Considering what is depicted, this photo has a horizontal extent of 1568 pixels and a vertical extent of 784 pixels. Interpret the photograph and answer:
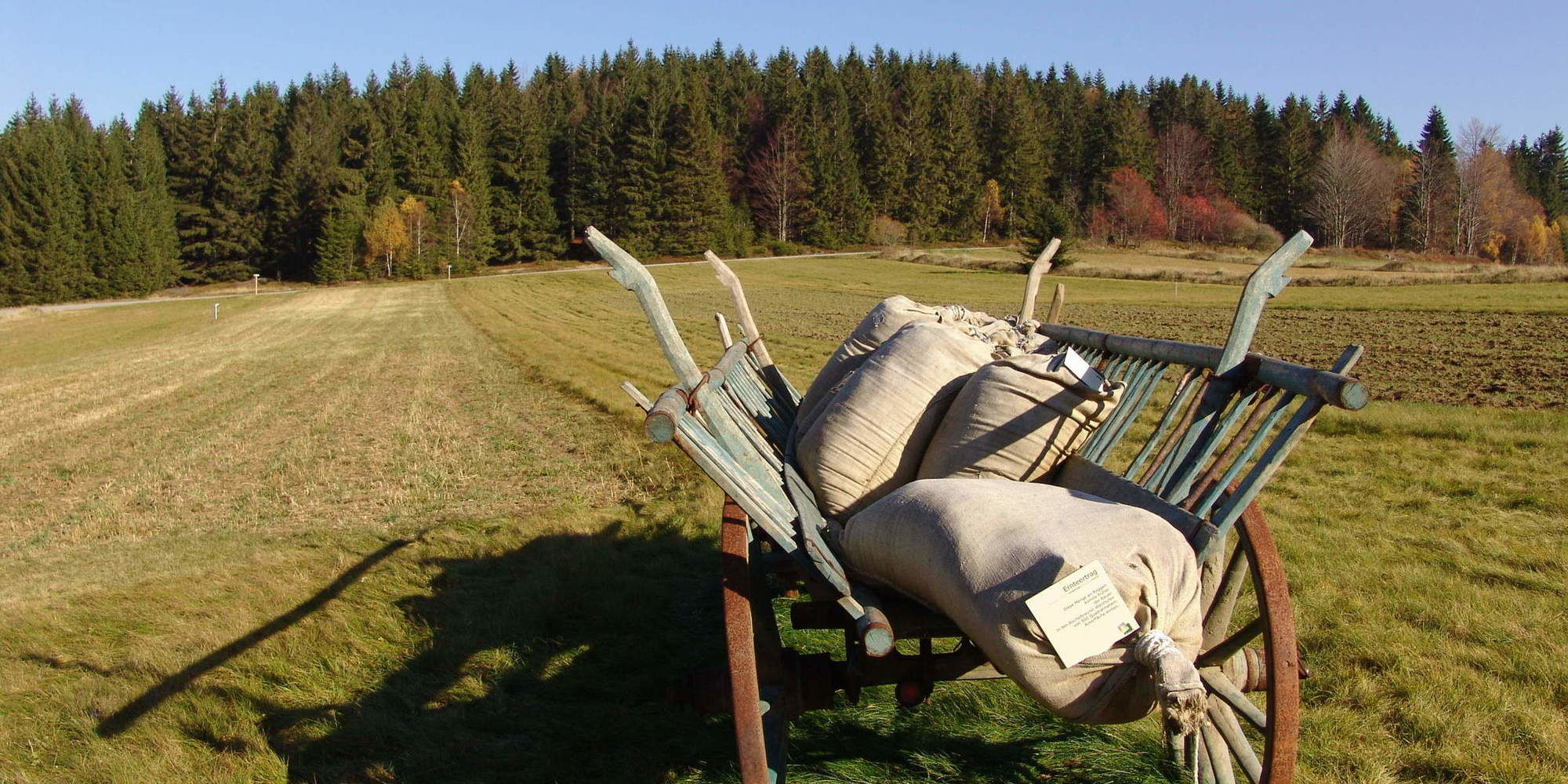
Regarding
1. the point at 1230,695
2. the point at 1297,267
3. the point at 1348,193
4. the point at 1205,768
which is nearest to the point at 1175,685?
the point at 1230,695

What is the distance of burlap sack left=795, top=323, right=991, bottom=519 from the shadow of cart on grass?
2.74ft

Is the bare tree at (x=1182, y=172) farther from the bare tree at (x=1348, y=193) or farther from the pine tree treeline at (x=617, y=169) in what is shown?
the bare tree at (x=1348, y=193)

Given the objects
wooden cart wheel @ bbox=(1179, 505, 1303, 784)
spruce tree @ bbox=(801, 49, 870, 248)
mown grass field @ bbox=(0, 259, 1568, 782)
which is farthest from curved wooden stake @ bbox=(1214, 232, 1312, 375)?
spruce tree @ bbox=(801, 49, 870, 248)

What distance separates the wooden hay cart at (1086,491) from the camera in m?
2.15

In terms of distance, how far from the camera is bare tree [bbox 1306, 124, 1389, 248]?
196 ft

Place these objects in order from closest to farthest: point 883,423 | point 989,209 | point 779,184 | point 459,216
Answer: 1. point 883,423
2. point 459,216
3. point 779,184
4. point 989,209

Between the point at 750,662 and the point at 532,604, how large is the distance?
9.07ft

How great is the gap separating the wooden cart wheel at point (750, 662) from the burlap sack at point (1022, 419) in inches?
29.1

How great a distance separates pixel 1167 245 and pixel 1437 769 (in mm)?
66601

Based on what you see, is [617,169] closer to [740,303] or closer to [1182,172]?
[1182,172]

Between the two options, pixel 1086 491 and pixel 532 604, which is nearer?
pixel 1086 491

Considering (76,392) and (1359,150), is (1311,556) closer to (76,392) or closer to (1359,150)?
(76,392)

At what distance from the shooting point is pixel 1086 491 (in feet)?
9.15

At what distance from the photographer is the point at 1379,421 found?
8945 mm
